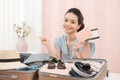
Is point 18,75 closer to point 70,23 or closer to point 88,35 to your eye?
point 88,35

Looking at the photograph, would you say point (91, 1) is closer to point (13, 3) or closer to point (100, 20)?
point (100, 20)

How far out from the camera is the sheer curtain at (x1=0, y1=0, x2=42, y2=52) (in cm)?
290

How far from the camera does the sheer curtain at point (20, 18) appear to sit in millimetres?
2904

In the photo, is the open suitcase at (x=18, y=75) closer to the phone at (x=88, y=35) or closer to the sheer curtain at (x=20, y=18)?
the phone at (x=88, y=35)

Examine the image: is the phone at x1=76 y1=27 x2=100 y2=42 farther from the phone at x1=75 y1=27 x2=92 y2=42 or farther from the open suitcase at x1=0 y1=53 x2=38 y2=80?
the open suitcase at x1=0 y1=53 x2=38 y2=80

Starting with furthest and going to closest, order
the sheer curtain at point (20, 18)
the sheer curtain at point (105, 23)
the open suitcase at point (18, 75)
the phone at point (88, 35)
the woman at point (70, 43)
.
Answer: the sheer curtain at point (20, 18) → the sheer curtain at point (105, 23) → the woman at point (70, 43) → the phone at point (88, 35) → the open suitcase at point (18, 75)

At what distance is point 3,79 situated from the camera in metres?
0.91

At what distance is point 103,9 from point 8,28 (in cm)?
128

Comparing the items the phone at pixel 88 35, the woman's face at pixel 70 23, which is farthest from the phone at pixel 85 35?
the woman's face at pixel 70 23

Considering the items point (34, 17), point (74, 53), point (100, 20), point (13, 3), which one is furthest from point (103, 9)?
point (74, 53)

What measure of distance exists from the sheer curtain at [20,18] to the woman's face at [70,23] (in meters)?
1.48

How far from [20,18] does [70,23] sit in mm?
1681

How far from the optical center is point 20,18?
2.95m

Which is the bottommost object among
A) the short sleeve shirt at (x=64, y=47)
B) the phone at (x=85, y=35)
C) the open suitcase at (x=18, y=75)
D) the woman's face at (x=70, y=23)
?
the open suitcase at (x=18, y=75)
